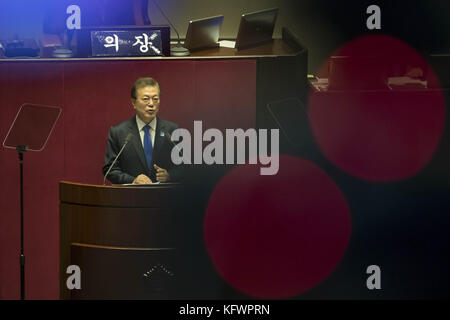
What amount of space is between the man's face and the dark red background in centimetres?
22

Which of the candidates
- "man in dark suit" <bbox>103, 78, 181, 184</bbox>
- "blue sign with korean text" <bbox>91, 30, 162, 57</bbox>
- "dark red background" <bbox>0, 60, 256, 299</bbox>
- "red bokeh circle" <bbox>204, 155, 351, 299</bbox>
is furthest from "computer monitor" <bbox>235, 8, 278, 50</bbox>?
"red bokeh circle" <bbox>204, 155, 351, 299</bbox>

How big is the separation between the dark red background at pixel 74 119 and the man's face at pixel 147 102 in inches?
8.7

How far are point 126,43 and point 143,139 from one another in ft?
2.00

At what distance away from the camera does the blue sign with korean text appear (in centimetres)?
580

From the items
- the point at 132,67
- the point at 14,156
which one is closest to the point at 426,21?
the point at 132,67

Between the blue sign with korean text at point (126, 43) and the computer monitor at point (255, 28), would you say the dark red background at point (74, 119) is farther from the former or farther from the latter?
the computer monitor at point (255, 28)

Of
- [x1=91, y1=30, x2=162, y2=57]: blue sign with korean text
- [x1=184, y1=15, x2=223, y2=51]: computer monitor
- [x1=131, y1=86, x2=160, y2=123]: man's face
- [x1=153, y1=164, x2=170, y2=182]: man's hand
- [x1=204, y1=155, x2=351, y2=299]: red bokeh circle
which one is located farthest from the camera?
[x1=184, y1=15, x2=223, y2=51]: computer monitor

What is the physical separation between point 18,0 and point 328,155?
12.0 feet

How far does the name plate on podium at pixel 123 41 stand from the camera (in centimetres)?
580

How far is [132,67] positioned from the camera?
5.78 meters

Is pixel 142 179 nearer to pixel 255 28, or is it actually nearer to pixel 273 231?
pixel 273 231

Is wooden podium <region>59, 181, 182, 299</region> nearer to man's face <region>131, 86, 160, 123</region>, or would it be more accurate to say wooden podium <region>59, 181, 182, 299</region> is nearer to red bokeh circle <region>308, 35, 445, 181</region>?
man's face <region>131, 86, 160, 123</region>

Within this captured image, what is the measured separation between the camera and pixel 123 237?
479 centimetres

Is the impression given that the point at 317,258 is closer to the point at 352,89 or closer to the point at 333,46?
the point at 352,89
